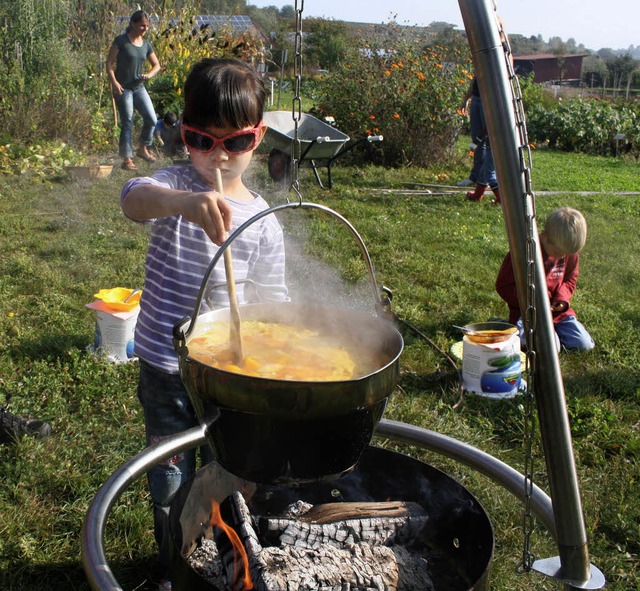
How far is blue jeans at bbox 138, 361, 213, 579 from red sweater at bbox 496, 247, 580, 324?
2.71m

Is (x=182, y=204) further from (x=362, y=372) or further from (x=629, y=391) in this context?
(x=629, y=391)

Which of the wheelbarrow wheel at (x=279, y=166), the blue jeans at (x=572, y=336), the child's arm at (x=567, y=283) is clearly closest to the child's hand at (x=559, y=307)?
the child's arm at (x=567, y=283)

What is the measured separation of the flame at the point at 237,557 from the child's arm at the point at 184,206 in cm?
83

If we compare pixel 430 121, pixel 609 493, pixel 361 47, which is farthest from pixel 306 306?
pixel 361 47

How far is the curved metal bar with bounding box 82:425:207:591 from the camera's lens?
1376mm

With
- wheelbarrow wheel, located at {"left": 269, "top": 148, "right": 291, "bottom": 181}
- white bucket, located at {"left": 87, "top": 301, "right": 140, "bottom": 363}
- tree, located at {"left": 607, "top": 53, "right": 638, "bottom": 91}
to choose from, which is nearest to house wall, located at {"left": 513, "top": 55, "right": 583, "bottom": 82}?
tree, located at {"left": 607, "top": 53, "right": 638, "bottom": 91}

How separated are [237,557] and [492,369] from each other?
2.21m

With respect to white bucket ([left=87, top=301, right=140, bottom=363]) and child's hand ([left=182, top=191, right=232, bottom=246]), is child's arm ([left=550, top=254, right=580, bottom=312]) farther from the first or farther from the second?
child's hand ([left=182, top=191, right=232, bottom=246])

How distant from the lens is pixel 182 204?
153 centimetres

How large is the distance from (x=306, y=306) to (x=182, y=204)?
0.41 metres

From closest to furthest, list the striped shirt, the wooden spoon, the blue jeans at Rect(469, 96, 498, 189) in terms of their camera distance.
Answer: the wooden spoon, the striped shirt, the blue jeans at Rect(469, 96, 498, 189)

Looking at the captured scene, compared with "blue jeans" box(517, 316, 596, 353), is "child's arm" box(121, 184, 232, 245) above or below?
above

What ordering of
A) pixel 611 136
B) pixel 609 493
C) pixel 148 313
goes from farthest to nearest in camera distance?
pixel 611 136 < pixel 609 493 < pixel 148 313

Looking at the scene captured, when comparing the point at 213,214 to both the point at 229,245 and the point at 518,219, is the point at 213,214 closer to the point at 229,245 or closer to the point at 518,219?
the point at 229,245
